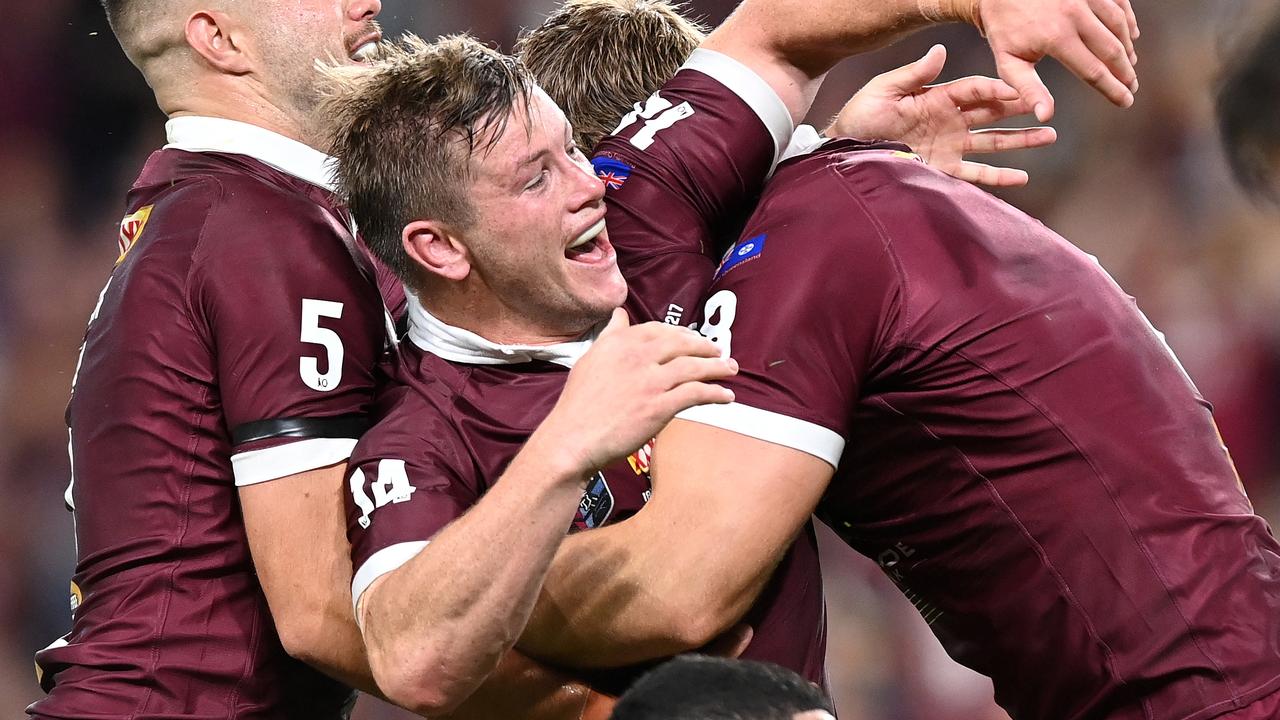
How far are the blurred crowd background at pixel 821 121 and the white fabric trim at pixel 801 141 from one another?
9.90ft

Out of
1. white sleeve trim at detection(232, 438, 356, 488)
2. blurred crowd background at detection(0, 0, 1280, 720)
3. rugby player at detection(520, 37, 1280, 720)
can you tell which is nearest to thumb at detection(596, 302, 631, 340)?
rugby player at detection(520, 37, 1280, 720)

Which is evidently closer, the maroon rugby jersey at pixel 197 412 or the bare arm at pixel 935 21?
the bare arm at pixel 935 21

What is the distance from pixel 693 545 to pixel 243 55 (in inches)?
60.1

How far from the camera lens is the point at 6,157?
5824 mm

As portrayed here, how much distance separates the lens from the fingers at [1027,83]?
207cm

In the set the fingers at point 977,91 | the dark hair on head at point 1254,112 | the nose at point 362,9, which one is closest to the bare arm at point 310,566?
the nose at point 362,9

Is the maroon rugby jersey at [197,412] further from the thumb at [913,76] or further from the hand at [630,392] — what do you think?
the thumb at [913,76]

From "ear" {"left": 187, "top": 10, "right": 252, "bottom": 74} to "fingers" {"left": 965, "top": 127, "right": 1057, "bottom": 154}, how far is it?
151cm

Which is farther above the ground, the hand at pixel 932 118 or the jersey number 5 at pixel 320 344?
the hand at pixel 932 118

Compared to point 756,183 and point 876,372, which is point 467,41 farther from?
point 876,372

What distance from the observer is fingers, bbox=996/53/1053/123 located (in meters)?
2.07

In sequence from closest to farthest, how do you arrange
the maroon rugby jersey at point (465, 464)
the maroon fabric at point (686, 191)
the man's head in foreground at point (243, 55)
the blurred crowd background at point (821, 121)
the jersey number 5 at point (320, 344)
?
the maroon rugby jersey at point (465, 464)
the jersey number 5 at point (320, 344)
the maroon fabric at point (686, 191)
the man's head in foreground at point (243, 55)
the blurred crowd background at point (821, 121)

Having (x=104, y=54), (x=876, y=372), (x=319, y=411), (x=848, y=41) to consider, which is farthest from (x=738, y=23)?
(x=104, y=54)

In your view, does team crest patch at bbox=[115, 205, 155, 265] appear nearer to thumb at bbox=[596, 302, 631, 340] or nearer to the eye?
the eye
